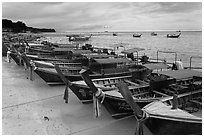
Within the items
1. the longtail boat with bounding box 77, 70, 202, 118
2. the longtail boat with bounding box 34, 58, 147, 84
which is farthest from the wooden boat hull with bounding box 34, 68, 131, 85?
the longtail boat with bounding box 77, 70, 202, 118

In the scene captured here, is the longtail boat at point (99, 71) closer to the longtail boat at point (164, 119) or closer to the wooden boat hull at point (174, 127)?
the longtail boat at point (164, 119)

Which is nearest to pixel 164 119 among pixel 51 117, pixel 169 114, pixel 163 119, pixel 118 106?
pixel 163 119

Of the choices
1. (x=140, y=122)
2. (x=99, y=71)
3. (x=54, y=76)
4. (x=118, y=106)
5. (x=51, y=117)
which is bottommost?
(x=51, y=117)

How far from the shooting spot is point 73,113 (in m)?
10.6

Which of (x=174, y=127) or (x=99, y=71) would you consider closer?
(x=174, y=127)

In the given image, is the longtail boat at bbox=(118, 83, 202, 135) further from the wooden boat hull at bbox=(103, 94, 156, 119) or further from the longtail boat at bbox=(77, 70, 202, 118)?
the longtail boat at bbox=(77, 70, 202, 118)

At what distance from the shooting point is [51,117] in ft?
33.2

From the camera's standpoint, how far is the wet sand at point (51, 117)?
8.78 meters

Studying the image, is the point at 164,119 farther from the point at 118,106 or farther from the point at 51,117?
the point at 51,117

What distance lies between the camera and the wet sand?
346 inches

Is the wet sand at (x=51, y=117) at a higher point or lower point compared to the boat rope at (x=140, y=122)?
lower

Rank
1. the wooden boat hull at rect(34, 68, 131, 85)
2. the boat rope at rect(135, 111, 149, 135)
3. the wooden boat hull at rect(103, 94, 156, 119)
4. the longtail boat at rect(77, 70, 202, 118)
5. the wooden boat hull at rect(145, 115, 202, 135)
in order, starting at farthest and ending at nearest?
the wooden boat hull at rect(34, 68, 131, 85)
the longtail boat at rect(77, 70, 202, 118)
the wooden boat hull at rect(103, 94, 156, 119)
the wooden boat hull at rect(145, 115, 202, 135)
the boat rope at rect(135, 111, 149, 135)

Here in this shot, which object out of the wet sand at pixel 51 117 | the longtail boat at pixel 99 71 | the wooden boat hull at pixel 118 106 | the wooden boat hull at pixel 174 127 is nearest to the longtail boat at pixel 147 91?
the wooden boat hull at pixel 118 106

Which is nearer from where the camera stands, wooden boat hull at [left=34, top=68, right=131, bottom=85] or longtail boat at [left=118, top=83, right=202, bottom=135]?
longtail boat at [left=118, top=83, right=202, bottom=135]
